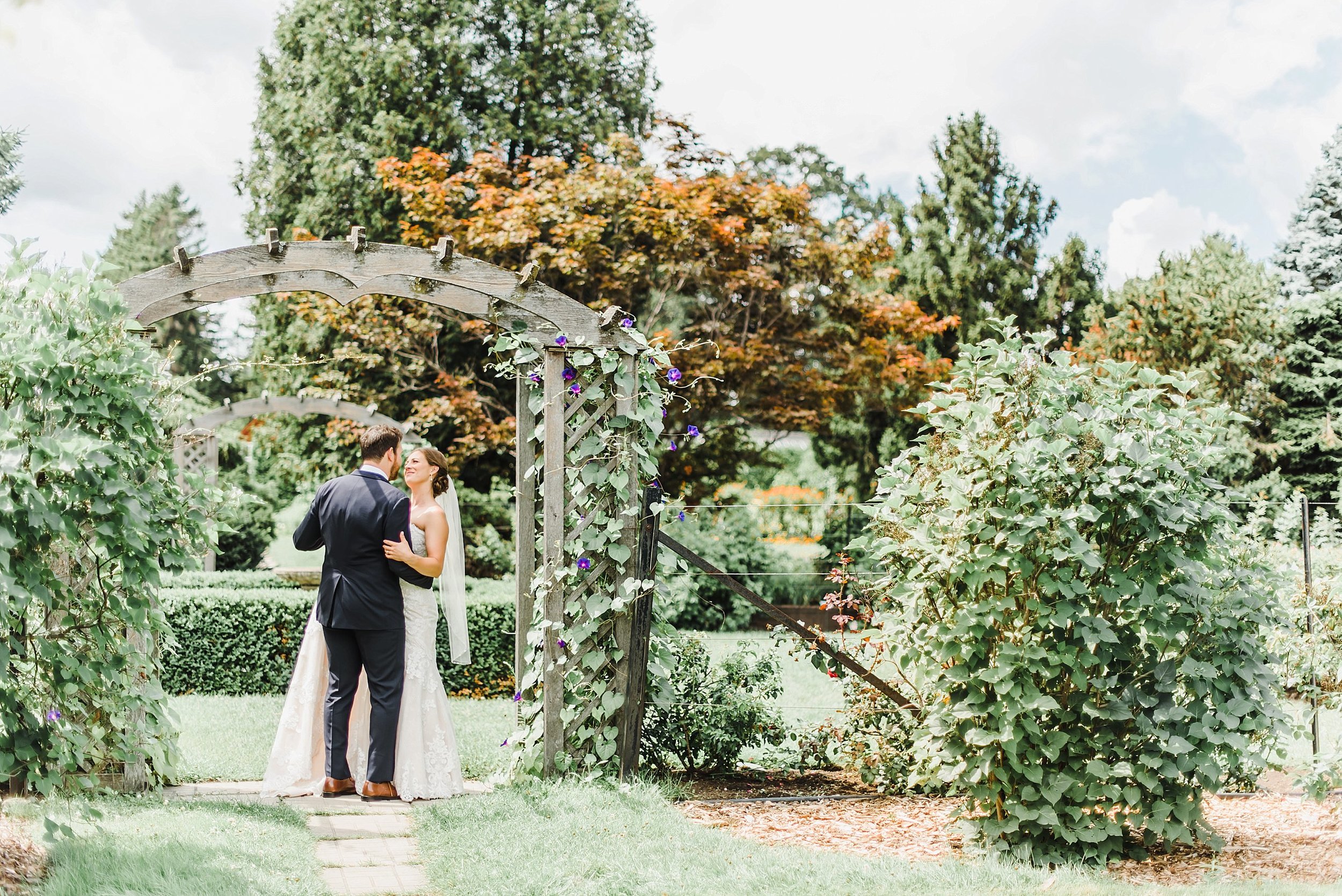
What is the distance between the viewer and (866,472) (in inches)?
806

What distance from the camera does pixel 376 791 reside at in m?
5.13

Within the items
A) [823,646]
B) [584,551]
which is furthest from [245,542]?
[823,646]

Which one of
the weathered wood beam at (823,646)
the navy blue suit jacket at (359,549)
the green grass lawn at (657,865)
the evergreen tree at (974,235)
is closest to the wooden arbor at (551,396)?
the weathered wood beam at (823,646)

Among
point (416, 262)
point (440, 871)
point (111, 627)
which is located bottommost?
point (440, 871)

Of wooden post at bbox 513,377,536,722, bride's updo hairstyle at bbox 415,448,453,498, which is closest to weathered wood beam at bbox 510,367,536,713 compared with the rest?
wooden post at bbox 513,377,536,722

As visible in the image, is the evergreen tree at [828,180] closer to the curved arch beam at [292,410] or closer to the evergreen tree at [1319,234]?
the evergreen tree at [1319,234]

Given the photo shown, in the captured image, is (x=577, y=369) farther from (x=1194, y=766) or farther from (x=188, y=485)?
(x=1194, y=766)

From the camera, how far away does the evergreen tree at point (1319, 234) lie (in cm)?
1617

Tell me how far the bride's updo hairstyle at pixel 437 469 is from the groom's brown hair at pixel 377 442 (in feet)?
0.61

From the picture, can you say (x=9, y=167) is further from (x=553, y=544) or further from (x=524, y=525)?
(x=553, y=544)

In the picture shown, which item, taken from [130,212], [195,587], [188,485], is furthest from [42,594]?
[130,212]

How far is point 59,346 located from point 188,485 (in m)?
1.46

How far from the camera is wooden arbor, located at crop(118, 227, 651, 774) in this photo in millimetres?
5141

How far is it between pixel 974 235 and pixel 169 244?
2728cm
